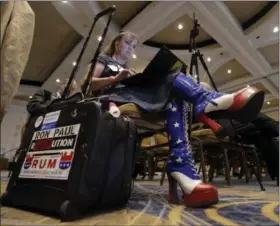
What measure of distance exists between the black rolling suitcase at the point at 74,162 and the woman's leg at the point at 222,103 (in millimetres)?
262

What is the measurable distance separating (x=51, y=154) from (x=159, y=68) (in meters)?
0.52

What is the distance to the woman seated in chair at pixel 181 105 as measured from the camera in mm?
811

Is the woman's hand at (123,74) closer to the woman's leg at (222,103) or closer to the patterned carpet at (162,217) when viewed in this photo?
the woman's leg at (222,103)

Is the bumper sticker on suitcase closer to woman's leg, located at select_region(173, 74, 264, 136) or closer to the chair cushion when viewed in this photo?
the chair cushion

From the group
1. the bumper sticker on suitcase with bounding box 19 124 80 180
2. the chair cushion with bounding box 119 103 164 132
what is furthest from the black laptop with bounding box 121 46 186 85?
the bumper sticker on suitcase with bounding box 19 124 80 180

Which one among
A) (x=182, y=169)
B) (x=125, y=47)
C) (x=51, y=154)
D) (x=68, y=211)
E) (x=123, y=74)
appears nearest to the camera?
(x=68, y=211)

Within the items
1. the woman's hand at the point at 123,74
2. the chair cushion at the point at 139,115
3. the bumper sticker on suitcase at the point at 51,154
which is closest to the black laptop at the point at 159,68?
the woman's hand at the point at 123,74

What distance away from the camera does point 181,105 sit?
38.1 inches

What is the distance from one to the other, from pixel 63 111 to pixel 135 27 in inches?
176

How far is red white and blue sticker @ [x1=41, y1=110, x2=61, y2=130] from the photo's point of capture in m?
0.80

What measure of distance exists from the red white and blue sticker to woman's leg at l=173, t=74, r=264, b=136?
474 millimetres

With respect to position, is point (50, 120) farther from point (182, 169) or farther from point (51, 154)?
point (182, 169)

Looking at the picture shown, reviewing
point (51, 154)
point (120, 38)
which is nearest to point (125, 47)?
point (120, 38)

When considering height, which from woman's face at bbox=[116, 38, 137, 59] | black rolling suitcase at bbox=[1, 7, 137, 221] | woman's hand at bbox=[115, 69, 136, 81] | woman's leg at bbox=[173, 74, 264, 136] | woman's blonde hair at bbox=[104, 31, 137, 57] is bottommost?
black rolling suitcase at bbox=[1, 7, 137, 221]
